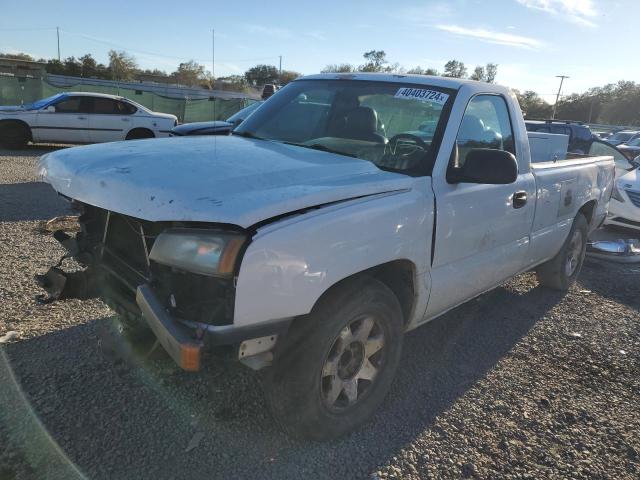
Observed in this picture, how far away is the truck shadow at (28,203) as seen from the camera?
6816mm

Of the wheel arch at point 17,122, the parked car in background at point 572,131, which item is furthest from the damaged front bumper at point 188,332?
the wheel arch at point 17,122

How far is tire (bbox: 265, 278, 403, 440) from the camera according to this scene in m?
2.46

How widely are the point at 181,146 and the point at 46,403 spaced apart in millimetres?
1630

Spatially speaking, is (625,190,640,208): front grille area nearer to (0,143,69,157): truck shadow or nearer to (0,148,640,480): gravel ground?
(0,148,640,480): gravel ground

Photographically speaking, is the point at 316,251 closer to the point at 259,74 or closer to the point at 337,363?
the point at 337,363

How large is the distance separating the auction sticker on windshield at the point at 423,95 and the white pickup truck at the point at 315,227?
0.04ft

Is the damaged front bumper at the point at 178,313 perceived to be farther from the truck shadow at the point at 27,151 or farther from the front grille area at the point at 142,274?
the truck shadow at the point at 27,151

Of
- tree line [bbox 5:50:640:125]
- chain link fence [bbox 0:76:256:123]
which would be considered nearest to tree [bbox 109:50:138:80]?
tree line [bbox 5:50:640:125]

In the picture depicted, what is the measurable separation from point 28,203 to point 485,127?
21.8 ft

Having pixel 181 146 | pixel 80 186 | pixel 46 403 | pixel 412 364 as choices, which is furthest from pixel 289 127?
pixel 46 403

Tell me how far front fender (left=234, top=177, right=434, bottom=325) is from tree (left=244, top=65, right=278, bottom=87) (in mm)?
78648

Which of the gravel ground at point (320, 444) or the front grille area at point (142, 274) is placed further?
the gravel ground at point (320, 444)

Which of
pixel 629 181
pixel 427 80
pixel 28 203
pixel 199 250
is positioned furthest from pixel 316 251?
pixel 629 181

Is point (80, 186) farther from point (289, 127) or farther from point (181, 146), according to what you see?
point (289, 127)
